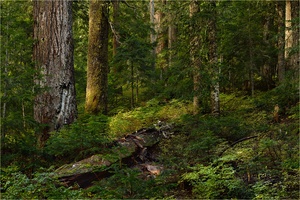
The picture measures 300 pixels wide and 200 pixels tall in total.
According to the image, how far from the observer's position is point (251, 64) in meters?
13.7

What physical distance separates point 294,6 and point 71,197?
1157 centimetres

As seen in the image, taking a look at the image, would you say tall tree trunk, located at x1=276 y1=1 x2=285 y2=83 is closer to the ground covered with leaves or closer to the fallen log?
the ground covered with leaves

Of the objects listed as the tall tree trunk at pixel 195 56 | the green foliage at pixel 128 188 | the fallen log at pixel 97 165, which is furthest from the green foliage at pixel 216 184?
the tall tree trunk at pixel 195 56

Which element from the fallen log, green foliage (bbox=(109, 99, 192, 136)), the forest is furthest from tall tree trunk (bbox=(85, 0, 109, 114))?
the fallen log

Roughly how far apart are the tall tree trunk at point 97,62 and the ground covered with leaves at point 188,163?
132 cm

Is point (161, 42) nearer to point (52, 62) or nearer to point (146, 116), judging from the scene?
point (146, 116)

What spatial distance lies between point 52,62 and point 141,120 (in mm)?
3842

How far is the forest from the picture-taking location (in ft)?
17.5

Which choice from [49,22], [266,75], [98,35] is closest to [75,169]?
[49,22]

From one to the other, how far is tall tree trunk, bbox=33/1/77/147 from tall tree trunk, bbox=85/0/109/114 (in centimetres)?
329

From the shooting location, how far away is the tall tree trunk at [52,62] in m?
7.92

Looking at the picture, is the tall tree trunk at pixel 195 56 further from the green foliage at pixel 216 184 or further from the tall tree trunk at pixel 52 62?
the green foliage at pixel 216 184

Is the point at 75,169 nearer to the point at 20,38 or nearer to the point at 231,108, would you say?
the point at 20,38

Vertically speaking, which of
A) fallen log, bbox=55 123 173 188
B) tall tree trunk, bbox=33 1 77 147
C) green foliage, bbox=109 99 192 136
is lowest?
fallen log, bbox=55 123 173 188
